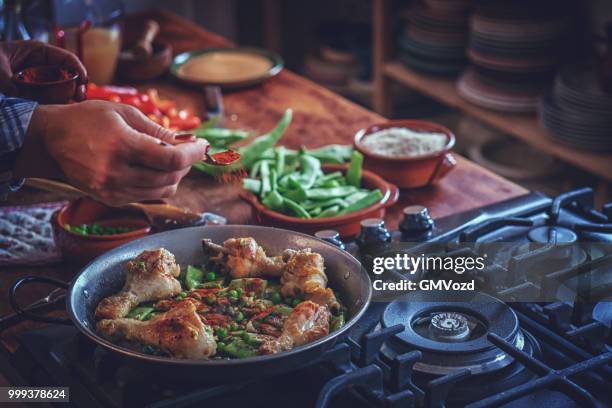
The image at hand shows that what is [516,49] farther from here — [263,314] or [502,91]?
[263,314]

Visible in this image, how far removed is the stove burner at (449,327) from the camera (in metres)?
1.39

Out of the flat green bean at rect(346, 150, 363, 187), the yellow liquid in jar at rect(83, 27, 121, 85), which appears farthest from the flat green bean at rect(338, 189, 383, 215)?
the yellow liquid in jar at rect(83, 27, 121, 85)

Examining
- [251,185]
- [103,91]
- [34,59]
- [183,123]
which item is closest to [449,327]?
[251,185]

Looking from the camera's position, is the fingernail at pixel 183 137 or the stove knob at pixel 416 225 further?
the stove knob at pixel 416 225

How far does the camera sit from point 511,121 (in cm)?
338

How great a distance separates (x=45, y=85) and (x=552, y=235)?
1.09 meters

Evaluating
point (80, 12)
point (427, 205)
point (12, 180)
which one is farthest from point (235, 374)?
point (80, 12)

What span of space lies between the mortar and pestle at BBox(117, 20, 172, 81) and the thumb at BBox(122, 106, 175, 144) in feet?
4.71

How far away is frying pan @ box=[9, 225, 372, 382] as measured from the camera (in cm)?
124

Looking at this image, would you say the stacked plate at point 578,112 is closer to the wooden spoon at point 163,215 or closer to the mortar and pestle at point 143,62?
the mortar and pestle at point 143,62

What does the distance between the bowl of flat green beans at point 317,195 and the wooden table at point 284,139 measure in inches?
3.1

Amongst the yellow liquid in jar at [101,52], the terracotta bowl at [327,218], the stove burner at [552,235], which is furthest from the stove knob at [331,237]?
Result: the yellow liquid in jar at [101,52]

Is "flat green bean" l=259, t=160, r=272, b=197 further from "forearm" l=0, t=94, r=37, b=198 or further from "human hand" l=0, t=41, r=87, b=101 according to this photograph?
"forearm" l=0, t=94, r=37, b=198

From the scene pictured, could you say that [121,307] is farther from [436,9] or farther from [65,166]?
[436,9]
